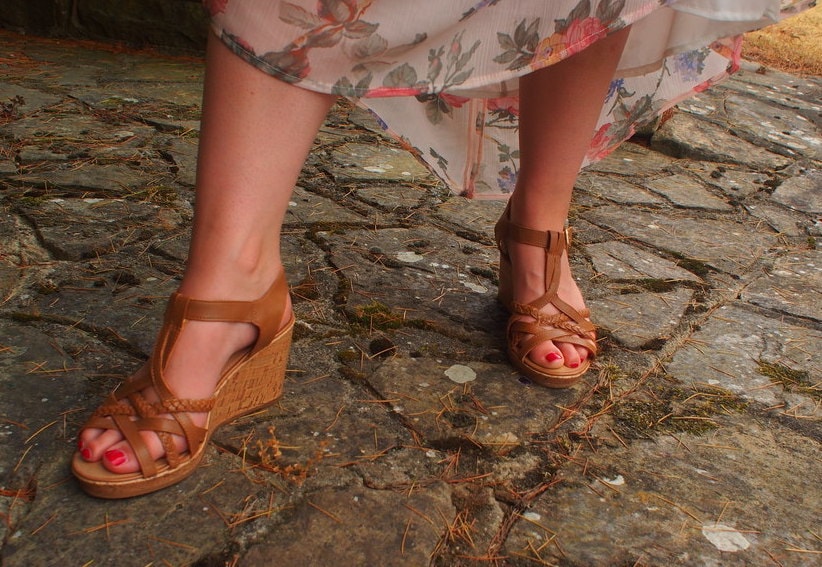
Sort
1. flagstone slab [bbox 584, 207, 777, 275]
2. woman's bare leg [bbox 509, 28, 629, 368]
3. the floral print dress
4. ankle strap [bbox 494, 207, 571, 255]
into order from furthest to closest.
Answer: flagstone slab [bbox 584, 207, 777, 275] → ankle strap [bbox 494, 207, 571, 255] → woman's bare leg [bbox 509, 28, 629, 368] → the floral print dress

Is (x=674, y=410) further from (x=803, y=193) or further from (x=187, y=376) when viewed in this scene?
(x=803, y=193)

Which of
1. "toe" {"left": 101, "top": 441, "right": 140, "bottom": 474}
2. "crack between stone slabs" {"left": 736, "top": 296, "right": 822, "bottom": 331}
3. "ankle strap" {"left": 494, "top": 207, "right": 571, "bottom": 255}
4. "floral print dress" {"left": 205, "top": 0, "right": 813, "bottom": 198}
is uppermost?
"floral print dress" {"left": 205, "top": 0, "right": 813, "bottom": 198}

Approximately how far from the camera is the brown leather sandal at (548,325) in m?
1.51

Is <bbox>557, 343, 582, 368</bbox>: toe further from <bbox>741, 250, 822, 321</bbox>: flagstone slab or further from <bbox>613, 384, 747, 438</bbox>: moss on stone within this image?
<bbox>741, 250, 822, 321</bbox>: flagstone slab

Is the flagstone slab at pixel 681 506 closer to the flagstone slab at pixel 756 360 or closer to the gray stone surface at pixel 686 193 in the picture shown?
the flagstone slab at pixel 756 360

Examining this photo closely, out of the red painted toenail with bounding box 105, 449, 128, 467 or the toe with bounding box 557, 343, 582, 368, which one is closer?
the red painted toenail with bounding box 105, 449, 128, 467

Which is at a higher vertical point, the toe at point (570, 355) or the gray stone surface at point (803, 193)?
the gray stone surface at point (803, 193)

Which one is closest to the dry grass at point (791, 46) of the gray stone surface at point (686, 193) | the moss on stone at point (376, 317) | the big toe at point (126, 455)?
the gray stone surface at point (686, 193)

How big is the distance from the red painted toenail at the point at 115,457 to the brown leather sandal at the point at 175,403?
0.6 inches

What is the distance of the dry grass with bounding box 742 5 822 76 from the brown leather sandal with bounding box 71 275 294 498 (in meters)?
5.51

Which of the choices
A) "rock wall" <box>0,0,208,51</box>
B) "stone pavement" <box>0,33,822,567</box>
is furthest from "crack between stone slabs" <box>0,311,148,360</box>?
"rock wall" <box>0,0,208,51</box>

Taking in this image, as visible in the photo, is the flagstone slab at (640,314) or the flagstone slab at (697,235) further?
the flagstone slab at (697,235)

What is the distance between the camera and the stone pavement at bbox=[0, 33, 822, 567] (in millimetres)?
1115

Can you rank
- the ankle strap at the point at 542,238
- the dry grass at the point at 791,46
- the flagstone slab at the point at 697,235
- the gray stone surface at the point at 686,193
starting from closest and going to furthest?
the ankle strap at the point at 542,238 < the flagstone slab at the point at 697,235 < the gray stone surface at the point at 686,193 < the dry grass at the point at 791,46
